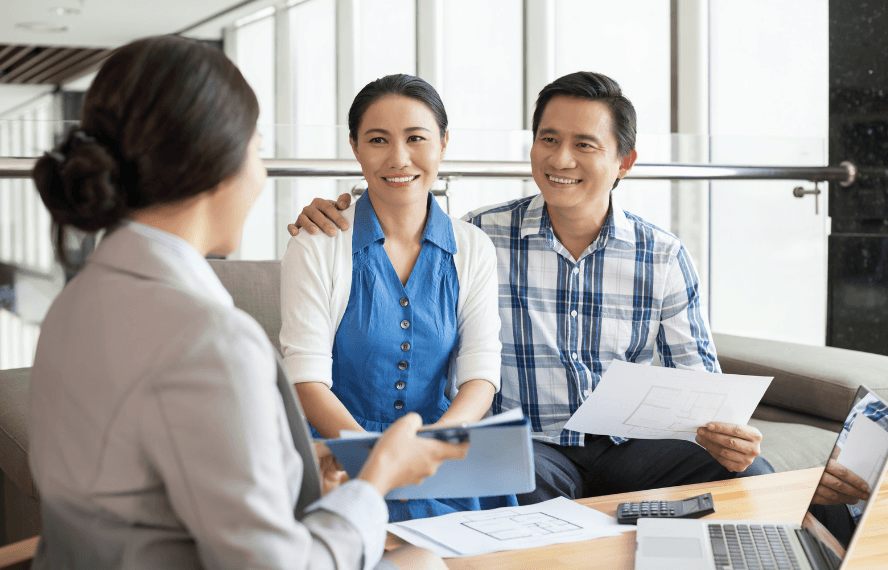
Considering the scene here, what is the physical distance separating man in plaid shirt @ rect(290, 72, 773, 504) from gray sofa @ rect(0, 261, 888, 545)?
1.28 ft

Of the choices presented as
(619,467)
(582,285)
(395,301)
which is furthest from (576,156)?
(619,467)

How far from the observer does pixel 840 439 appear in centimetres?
113

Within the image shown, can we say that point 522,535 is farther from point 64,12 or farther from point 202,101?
point 64,12

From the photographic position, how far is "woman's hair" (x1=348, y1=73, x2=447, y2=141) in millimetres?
1663

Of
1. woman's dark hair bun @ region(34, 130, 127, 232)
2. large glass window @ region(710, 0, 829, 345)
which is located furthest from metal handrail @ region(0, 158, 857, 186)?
woman's dark hair bun @ region(34, 130, 127, 232)

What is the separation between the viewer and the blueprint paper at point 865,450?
0.99 m

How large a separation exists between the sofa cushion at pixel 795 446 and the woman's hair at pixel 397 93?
111cm

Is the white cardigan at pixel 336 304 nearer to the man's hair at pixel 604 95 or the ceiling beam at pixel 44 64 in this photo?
the man's hair at pixel 604 95

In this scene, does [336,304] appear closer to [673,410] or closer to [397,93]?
[397,93]

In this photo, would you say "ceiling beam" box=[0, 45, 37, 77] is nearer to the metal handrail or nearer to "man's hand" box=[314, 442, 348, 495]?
the metal handrail

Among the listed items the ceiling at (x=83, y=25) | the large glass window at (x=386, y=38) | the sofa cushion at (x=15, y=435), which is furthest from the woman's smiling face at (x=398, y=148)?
the ceiling at (x=83, y=25)

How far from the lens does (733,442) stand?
1522mm

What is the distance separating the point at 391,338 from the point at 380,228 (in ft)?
0.75

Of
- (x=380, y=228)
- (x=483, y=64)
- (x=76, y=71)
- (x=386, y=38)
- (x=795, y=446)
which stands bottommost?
(x=795, y=446)
